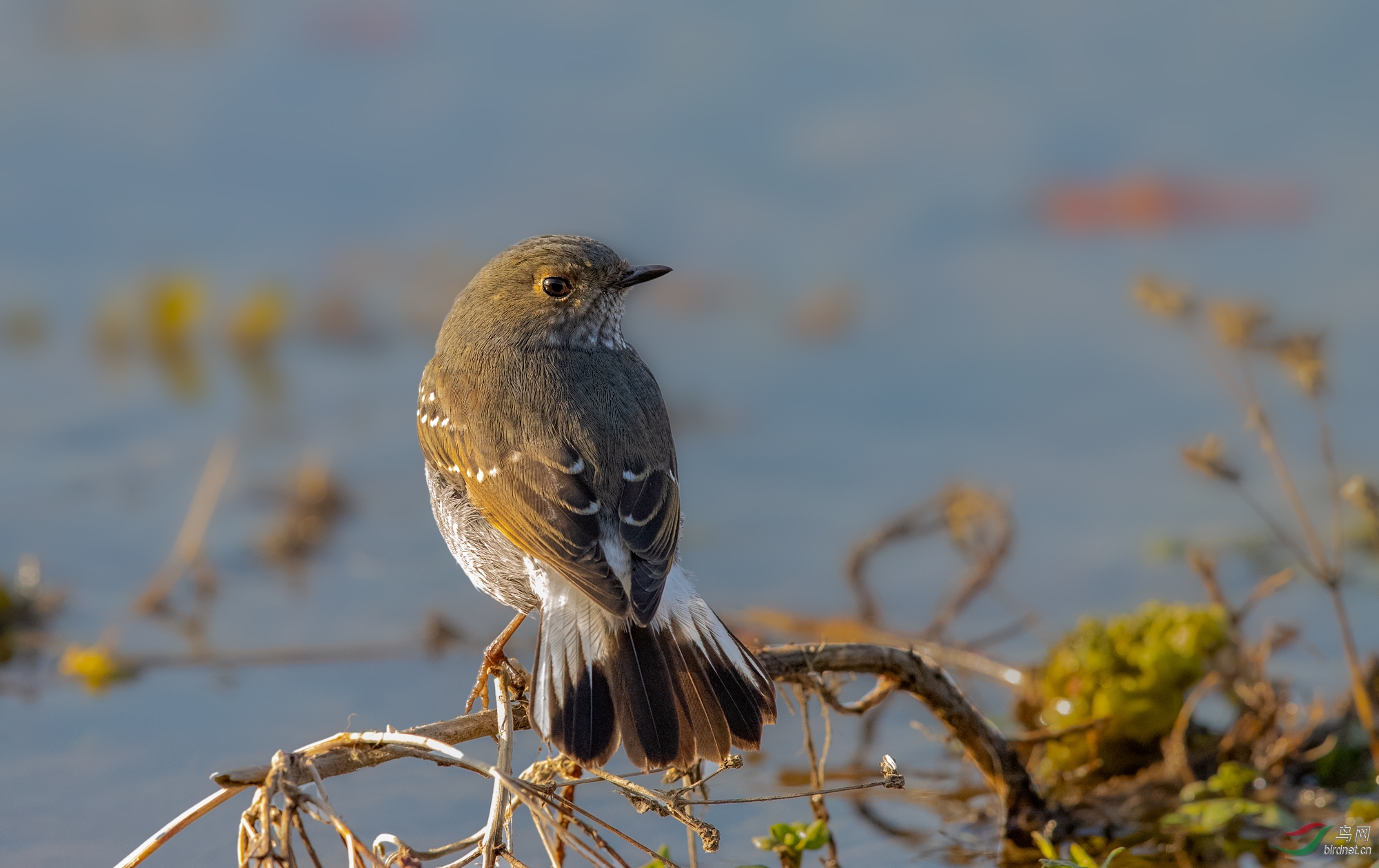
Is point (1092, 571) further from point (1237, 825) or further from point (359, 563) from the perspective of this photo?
point (359, 563)

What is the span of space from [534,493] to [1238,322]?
2.14 metres

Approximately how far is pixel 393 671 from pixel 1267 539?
404cm

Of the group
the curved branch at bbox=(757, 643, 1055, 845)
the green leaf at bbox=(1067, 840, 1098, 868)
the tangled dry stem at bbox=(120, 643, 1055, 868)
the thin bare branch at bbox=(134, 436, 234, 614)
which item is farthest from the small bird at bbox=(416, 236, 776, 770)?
the thin bare branch at bbox=(134, 436, 234, 614)

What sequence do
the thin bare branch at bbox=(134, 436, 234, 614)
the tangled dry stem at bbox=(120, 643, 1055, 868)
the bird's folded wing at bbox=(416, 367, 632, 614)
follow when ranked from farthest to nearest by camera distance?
the thin bare branch at bbox=(134, 436, 234, 614) → the bird's folded wing at bbox=(416, 367, 632, 614) → the tangled dry stem at bbox=(120, 643, 1055, 868)

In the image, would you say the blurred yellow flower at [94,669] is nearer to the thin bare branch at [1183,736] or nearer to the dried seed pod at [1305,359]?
the thin bare branch at [1183,736]

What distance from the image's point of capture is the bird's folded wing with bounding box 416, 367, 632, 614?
3746 millimetres

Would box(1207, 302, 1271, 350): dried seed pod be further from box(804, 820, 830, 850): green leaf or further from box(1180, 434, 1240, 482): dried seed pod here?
box(804, 820, 830, 850): green leaf

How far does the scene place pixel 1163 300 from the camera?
456cm

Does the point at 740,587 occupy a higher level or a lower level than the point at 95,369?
lower

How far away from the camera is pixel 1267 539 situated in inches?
278

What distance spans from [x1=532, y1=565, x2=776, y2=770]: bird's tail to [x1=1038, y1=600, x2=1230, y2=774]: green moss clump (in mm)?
1624

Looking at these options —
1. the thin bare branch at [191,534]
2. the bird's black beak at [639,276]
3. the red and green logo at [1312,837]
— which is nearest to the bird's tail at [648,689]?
the bird's black beak at [639,276]

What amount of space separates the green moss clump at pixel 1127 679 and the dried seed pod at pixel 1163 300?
94 cm

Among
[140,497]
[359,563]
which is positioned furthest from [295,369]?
[359,563]
